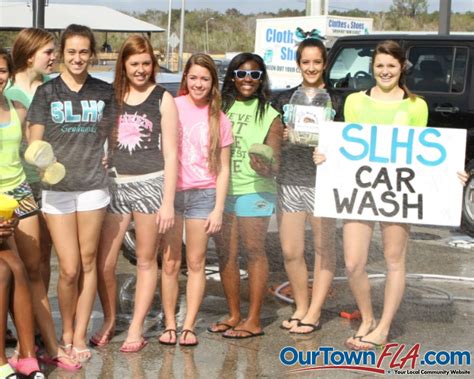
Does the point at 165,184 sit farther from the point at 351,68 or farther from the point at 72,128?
the point at 351,68

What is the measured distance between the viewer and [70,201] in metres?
5.20

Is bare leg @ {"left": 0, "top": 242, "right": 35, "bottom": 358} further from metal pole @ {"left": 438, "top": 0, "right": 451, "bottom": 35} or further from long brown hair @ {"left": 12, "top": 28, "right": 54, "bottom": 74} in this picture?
metal pole @ {"left": 438, "top": 0, "right": 451, "bottom": 35}

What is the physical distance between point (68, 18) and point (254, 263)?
21.6 meters

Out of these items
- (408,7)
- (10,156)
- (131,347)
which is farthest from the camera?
(408,7)

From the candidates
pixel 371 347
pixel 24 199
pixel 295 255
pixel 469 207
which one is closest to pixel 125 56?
pixel 24 199

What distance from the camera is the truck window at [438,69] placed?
1004 centimetres

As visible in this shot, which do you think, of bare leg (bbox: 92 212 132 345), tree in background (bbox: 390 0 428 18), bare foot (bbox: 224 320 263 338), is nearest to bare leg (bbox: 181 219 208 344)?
bare foot (bbox: 224 320 263 338)

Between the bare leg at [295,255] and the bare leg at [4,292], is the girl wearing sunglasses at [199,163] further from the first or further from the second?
the bare leg at [4,292]

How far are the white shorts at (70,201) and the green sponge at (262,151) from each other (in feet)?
3.11

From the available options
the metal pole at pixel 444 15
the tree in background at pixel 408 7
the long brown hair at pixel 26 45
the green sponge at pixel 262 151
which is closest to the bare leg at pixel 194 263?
the green sponge at pixel 262 151

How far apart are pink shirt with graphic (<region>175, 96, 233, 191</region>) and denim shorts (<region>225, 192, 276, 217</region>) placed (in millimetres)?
252

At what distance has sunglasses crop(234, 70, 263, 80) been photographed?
18.6 feet

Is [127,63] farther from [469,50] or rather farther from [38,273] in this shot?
[469,50]

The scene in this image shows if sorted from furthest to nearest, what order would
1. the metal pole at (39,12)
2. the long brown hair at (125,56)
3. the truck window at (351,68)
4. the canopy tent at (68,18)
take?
the canopy tent at (68,18), the truck window at (351,68), the metal pole at (39,12), the long brown hair at (125,56)
